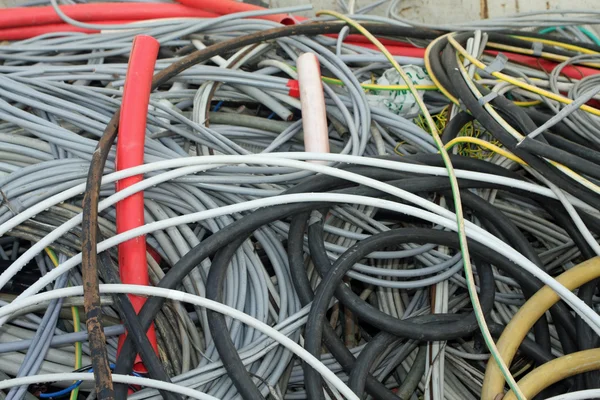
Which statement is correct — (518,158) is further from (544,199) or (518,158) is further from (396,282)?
(396,282)

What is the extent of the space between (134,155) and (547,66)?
1.00 metres

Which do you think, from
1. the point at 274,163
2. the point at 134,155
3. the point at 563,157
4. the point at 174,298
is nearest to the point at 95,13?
the point at 134,155

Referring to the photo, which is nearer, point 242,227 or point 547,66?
point 242,227

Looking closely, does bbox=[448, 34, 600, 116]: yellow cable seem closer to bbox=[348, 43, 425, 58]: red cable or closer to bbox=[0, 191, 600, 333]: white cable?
bbox=[348, 43, 425, 58]: red cable

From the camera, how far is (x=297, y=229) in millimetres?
897

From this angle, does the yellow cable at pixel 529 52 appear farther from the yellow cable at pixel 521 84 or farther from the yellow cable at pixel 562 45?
the yellow cable at pixel 521 84

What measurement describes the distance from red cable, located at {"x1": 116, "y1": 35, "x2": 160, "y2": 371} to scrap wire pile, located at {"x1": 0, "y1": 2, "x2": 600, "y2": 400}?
0.01 metres

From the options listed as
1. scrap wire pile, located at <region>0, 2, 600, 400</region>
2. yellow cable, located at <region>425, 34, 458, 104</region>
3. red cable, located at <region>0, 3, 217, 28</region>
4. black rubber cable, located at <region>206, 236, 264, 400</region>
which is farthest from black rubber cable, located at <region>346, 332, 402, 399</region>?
red cable, located at <region>0, 3, 217, 28</region>

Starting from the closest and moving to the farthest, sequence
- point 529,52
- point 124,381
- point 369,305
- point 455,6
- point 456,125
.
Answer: point 124,381 → point 369,305 → point 456,125 → point 529,52 → point 455,6

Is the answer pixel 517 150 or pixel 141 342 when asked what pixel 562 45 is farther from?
pixel 141 342

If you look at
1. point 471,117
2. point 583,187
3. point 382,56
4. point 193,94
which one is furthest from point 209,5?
point 583,187

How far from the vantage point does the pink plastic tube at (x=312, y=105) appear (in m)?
1.01

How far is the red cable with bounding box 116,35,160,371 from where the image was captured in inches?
33.8

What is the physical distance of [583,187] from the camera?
2.91ft
